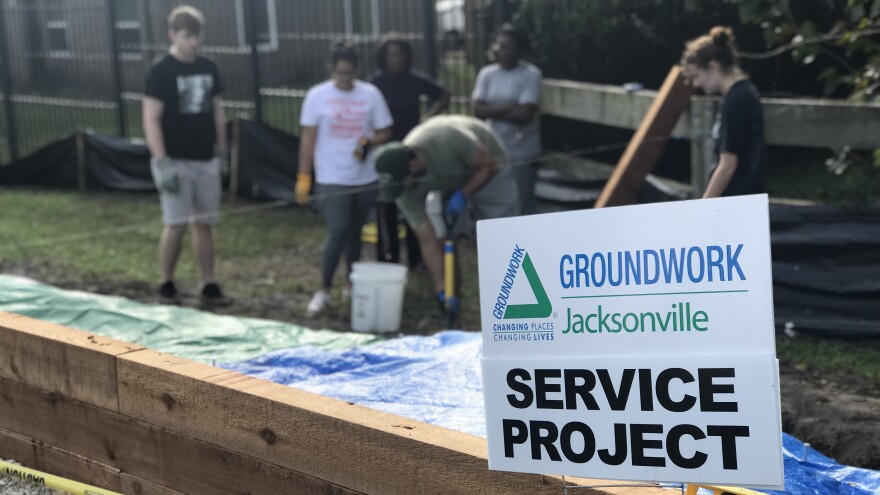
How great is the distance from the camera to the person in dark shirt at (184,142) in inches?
315

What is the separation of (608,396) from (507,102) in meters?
6.63

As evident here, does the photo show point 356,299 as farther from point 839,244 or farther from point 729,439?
point 729,439

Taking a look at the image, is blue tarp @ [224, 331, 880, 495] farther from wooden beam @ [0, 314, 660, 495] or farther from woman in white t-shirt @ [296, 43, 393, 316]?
woman in white t-shirt @ [296, 43, 393, 316]

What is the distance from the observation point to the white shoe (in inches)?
312

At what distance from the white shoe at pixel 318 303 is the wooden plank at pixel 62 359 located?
3196mm

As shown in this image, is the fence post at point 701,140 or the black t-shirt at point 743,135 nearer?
the black t-shirt at point 743,135

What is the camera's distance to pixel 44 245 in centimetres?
1071

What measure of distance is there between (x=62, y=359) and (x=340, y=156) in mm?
3911

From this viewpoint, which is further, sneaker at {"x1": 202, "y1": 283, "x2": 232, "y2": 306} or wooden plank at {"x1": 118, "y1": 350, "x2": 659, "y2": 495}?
sneaker at {"x1": 202, "y1": 283, "x2": 232, "y2": 306}

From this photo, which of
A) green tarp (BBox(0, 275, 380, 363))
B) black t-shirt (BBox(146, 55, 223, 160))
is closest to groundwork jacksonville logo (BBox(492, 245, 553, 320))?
green tarp (BBox(0, 275, 380, 363))

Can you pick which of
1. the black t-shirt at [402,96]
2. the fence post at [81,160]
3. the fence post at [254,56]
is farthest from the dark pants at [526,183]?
the fence post at [81,160]

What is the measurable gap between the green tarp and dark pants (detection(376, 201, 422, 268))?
3068 mm

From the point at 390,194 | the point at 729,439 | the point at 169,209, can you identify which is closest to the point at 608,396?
the point at 729,439

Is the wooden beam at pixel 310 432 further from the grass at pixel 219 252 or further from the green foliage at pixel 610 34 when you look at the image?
the green foliage at pixel 610 34
